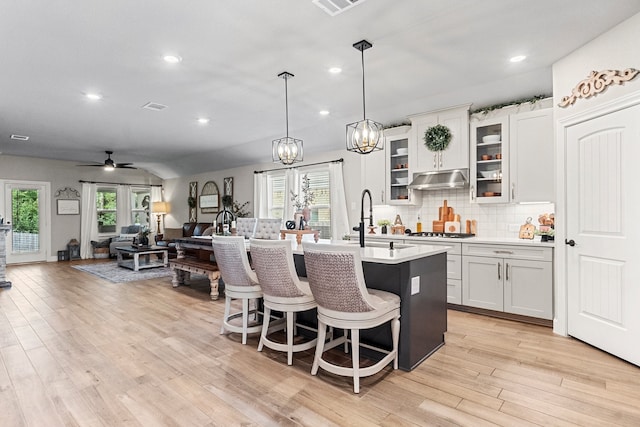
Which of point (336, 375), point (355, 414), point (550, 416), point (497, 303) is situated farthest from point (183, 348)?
point (497, 303)

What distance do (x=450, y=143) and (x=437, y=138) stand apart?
180 millimetres

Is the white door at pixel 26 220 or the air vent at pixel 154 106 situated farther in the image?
the white door at pixel 26 220

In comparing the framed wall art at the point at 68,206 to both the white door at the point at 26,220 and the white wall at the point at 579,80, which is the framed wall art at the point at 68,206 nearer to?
the white door at the point at 26,220

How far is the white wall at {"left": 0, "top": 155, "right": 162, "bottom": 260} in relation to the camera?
27.7 ft

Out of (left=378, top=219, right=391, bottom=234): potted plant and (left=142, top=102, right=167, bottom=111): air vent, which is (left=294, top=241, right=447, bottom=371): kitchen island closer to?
(left=378, top=219, right=391, bottom=234): potted plant

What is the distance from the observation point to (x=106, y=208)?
10023 mm

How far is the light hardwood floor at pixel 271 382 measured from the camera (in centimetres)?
207

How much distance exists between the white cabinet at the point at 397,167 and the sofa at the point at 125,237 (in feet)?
23.6

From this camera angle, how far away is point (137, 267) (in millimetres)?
7066

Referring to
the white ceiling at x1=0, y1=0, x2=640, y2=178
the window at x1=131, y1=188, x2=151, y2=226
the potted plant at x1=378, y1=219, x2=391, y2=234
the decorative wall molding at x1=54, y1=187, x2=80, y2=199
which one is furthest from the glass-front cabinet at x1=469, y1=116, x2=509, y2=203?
the decorative wall molding at x1=54, y1=187, x2=80, y2=199

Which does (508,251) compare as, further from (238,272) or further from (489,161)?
(238,272)

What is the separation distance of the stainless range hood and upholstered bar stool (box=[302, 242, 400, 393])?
252 centimetres

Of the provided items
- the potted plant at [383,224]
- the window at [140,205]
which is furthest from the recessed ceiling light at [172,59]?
the window at [140,205]

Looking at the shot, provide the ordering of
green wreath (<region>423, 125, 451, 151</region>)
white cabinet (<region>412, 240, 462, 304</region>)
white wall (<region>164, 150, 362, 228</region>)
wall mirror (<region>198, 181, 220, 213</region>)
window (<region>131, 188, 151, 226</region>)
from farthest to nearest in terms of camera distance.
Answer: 1. window (<region>131, 188, 151, 226</region>)
2. wall mirror (<region>198, 181, 220, 213</region>)
3. white wall (<region>164, 150, 362, 228</region>)
4. green wreath (<region>423, 125, 451, 151</region>)
5. white cabinet (<region>412, 240, 462, 304</region>)
